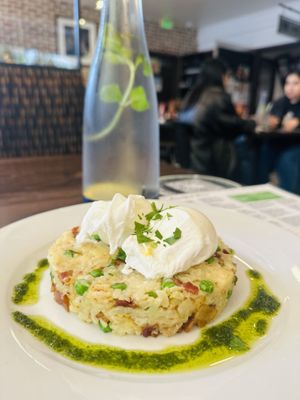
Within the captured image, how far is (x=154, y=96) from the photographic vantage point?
1.08m

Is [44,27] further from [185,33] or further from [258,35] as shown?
[258,35]

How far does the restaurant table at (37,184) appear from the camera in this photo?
1.03 meters

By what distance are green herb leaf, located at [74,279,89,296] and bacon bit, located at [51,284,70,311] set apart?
0.15 ft

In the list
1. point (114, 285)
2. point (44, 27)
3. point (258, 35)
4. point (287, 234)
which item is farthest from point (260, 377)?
point (258, 35)

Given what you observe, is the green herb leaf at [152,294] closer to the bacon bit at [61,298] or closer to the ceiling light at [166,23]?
the bacon bit at [61,298]

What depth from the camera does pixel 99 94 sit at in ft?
3.36

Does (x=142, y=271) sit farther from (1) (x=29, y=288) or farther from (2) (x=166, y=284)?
(1) (x=29, y=288)

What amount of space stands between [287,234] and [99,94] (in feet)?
2.19

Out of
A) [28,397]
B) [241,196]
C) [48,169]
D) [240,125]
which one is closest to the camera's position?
[28,397]

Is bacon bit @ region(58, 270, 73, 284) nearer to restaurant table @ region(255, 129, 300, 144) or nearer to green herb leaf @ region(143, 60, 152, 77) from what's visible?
green herb leaf @ region(143, 60, 152, 77)

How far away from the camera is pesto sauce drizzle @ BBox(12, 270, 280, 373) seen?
527 millimetres

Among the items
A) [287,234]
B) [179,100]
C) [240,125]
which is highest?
[179,100]

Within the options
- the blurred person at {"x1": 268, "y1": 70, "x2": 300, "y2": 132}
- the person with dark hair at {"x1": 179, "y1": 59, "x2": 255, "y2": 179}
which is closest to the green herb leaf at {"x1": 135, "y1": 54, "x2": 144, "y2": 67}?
the person with dark hair at {"x1": 179, "y1": 59, "x2": 255, "y2": 179}

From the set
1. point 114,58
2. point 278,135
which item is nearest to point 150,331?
point 114,58
